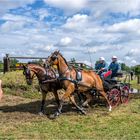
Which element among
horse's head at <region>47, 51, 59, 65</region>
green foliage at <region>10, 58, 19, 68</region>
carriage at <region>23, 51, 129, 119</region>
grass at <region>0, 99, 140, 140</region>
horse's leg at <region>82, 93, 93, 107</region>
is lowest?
grass at <region>0, 99, 140, 140</region>

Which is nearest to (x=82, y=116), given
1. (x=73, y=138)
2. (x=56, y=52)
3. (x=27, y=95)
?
(x=56, y=52)

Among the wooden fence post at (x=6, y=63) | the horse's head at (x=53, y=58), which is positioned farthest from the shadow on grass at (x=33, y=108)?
the wooden fence post at (x=6, y=63)

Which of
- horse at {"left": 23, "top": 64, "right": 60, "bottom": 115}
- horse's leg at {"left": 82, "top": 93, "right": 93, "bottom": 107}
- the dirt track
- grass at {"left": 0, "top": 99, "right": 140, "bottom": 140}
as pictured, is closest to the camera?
grass at {"left": 0, "top": 99, "right": 140, "bottom": 140}

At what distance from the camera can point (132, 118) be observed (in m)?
12.2

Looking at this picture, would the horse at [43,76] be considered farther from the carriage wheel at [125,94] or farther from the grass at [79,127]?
the carriage wheel at [125,94]

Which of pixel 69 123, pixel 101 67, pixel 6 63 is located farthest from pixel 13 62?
pixel 69 123

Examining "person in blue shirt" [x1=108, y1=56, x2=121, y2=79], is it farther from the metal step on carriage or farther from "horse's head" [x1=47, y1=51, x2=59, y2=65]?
"horse's head" [x1=47, y1=51, x2=59, y2=65]

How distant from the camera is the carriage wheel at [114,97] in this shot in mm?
15047

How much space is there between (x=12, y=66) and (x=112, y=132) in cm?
1334

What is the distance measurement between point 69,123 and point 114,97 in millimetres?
4104

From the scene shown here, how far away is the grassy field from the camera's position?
32.4 feet

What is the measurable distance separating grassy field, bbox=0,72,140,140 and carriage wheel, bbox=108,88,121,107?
0.94 feet

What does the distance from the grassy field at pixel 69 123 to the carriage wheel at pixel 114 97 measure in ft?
0.94

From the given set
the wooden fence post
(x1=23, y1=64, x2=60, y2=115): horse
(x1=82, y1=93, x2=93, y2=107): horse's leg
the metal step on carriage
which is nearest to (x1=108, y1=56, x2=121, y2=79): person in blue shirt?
the metal step on carriage
